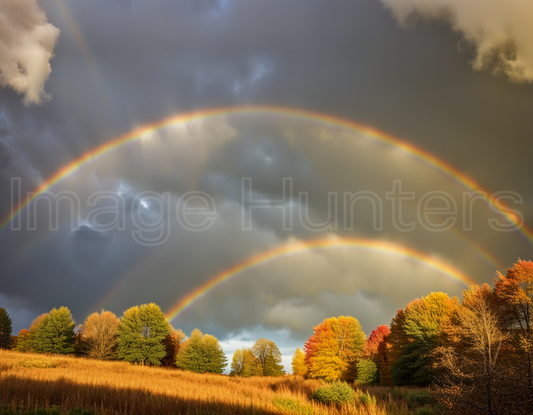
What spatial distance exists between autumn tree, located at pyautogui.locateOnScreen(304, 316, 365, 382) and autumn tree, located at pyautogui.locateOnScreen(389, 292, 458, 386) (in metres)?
13.3

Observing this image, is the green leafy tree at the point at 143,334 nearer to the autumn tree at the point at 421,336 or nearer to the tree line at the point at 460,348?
the tree line at the point at 460,348

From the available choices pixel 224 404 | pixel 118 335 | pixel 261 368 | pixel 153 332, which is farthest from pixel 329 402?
pixel 261 368

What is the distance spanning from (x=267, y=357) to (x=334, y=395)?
63.1 m

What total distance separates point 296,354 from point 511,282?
245 ft

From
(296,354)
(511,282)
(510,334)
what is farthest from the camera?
(296,354)

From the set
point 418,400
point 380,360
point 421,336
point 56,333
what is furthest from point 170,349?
point 418,400

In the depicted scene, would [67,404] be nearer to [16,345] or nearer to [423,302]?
[423,302]

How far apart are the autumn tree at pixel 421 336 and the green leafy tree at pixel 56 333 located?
56016mm

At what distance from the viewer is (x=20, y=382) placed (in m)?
15.2

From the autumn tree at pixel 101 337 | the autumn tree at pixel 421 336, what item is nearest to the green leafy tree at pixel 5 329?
the autumn tree at pixel 101 337

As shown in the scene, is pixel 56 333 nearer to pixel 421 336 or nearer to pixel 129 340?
pixel 129 340

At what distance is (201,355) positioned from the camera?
58688mm

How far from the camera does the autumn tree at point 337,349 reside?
58312 millimetres

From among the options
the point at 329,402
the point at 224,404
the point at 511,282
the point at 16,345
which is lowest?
the point at 16,345
